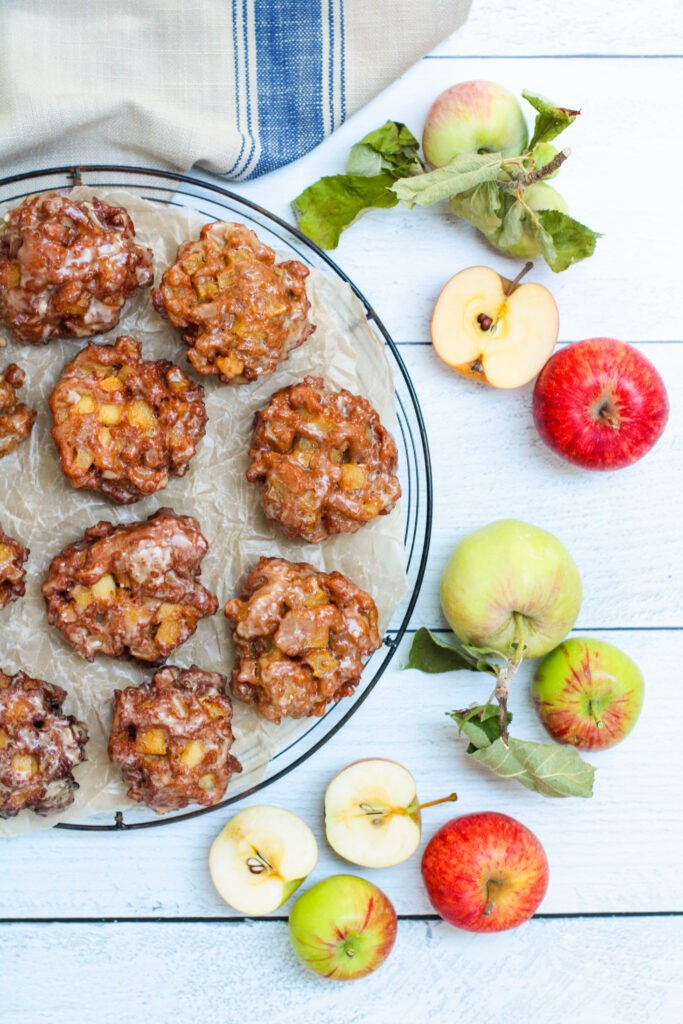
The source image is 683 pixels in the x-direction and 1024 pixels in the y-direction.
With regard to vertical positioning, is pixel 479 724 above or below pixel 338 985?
above

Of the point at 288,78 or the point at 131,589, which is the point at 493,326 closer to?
the point at 288,78

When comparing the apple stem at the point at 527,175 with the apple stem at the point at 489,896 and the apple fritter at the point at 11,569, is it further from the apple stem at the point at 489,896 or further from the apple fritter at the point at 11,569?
the apple stem at the point at 489,896

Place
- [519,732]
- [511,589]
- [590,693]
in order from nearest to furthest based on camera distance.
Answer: [511,589] < [590,693] < [519,732]

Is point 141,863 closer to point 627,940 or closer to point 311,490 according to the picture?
point 311,490

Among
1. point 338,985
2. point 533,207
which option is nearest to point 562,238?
point 533,207

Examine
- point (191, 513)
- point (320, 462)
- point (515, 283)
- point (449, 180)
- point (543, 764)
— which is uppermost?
point (449, 180)

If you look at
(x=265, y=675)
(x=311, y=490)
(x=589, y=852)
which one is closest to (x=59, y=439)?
(x=311, y=490)

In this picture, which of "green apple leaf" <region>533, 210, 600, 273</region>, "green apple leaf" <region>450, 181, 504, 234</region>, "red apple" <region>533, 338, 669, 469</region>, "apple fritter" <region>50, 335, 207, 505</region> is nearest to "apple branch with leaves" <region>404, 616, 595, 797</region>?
"red apple" <region>533, 338, 669, 469</region>

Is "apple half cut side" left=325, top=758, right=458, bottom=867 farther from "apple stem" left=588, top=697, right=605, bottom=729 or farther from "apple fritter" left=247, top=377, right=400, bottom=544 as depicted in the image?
"apple fritter" left=247, top=377, right=400, bottom=544
